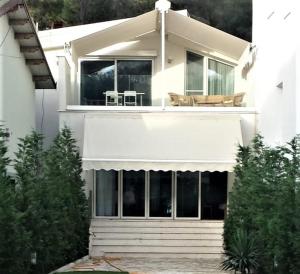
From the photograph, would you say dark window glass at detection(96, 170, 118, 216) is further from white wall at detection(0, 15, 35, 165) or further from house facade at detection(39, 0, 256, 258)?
white wall at detection(0, 15, 35, 165)

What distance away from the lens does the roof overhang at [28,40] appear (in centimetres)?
2185

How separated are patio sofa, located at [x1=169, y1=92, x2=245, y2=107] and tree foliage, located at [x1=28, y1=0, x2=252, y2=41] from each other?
22.1m

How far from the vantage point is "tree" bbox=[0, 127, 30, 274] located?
1370 cm

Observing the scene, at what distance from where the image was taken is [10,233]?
13859 millimetres

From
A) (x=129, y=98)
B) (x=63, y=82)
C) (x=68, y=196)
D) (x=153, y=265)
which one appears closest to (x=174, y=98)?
(x=129, y=98)

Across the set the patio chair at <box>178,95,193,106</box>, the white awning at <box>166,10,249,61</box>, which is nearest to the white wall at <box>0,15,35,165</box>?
the patio chair at <box>178,95,193,106</box>

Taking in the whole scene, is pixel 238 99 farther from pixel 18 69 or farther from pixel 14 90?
pixel 14 90

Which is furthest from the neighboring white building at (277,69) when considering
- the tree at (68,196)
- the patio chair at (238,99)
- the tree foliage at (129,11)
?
the tree foliage at (129,11)

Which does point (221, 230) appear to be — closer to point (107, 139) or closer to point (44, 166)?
point (107, 139)

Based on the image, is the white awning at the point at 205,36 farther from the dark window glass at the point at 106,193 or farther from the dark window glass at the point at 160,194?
the dark window glass at the point at 106,193

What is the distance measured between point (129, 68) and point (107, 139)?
6.24 metres

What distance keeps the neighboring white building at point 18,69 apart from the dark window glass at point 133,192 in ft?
17.4

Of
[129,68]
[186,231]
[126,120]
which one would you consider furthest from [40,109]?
[186,231]

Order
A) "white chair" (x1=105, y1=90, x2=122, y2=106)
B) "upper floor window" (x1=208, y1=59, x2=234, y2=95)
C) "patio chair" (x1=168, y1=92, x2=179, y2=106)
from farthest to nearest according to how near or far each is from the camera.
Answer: "upper floor window" (x1=208, y1=59, x2=234, y2=95), "white chair" (x1=105, y1=90, x2=122, y2=106), "patio chair" (x1=168, y1=92, x2=179, y2=106)
